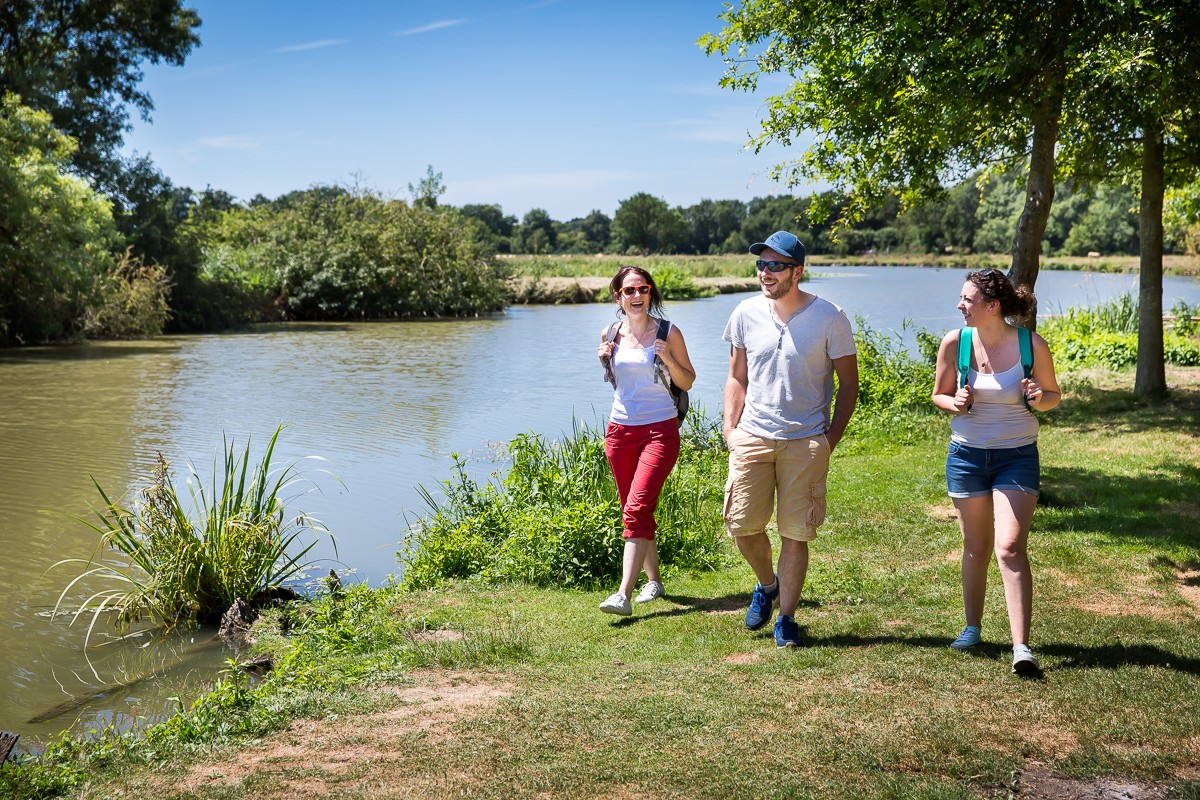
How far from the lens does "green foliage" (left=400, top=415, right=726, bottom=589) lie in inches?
300

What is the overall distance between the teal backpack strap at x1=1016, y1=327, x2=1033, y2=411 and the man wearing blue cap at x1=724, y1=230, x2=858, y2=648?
0.78m

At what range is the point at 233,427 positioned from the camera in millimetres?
15719

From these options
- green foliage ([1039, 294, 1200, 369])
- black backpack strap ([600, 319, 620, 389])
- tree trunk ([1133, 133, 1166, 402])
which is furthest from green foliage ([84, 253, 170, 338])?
black backpack strap ([600, 319, 620, 389])

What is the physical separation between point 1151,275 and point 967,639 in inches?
403

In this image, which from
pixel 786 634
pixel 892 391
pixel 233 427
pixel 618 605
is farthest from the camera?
pixel 233 427

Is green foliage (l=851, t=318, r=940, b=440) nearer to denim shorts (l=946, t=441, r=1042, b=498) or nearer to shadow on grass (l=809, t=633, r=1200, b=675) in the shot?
shadow on grass (l=809, t=633, r=1200, b=675)

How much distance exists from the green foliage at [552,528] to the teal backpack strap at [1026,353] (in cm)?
333

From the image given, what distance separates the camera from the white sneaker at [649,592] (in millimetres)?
6711

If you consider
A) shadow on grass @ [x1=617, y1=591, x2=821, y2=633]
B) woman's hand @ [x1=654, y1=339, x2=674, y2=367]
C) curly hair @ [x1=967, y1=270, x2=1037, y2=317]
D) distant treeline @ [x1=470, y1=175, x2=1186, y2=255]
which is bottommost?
shadow on grass @ [x1=617, y1=591, x2=821, y2=633]

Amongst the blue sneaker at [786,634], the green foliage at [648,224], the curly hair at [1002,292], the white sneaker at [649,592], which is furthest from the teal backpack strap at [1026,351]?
the green foliage at [648,224]

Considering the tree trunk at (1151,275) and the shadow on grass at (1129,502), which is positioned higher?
the tree trunk at (1151,275)

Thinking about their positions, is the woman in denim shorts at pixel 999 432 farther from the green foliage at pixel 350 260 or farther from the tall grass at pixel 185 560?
the green foliage at pixel 350 260

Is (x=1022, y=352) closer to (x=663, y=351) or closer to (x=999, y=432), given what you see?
(x=999, y=432)

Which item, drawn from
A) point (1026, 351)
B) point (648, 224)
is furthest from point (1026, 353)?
point (648, 224)
